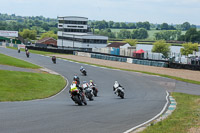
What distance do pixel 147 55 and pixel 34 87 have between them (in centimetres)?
4492

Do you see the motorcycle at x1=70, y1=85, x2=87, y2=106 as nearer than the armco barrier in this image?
Yes

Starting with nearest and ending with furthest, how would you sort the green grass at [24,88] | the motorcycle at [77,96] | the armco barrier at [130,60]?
the motorcycle at [77,96] < the green grass at [24,88] < the armco barrier at [130,60]

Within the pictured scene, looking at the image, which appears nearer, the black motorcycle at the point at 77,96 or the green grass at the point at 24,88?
the black motorcycle at the point at 77,96

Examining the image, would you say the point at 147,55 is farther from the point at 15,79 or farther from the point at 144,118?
the point at 144,118

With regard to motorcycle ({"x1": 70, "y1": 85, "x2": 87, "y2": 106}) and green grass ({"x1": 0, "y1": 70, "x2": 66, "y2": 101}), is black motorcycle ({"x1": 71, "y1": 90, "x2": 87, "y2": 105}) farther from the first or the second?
green grass ({"x1": 0, "y1": 70, "x2": 66, "y2": 101})

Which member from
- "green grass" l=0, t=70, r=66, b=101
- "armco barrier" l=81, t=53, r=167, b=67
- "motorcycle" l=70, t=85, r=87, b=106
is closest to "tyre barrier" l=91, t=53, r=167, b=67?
"armco barrier" l=81, t=53, r=167, b=67

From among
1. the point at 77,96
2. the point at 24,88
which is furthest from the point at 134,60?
the point at 77,96

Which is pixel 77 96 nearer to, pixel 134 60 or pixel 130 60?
pixel 134 60

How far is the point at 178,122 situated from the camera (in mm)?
13695

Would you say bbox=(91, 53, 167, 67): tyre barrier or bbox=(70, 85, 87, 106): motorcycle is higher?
bbox=(70, 85, 87, 106): motorcycle

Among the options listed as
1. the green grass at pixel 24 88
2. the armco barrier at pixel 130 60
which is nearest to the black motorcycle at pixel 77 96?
the green grass at pixel 24 88

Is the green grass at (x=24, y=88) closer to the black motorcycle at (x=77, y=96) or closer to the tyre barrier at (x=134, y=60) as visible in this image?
the black motorcycle at (x=77, y=96)

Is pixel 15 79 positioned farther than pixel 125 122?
Yes

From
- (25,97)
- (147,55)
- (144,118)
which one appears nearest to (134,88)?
(25,97)
